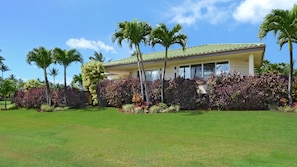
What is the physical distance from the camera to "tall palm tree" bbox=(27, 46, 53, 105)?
80.6 ft

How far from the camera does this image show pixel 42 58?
24656 mm

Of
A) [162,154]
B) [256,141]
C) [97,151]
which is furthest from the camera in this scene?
[256,141]

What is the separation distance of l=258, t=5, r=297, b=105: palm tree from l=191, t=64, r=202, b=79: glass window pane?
642 centimetres

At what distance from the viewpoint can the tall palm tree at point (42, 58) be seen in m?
24.6

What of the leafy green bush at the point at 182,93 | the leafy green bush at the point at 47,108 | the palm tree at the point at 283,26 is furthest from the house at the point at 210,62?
the leafy green bush at the point at 47,108

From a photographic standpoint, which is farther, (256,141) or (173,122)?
(173,122)

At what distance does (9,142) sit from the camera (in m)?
9.93

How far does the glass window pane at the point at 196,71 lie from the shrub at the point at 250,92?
4.54 m

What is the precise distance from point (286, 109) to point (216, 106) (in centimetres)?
404

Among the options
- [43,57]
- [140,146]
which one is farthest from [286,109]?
[43,57]

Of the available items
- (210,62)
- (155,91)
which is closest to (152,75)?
(155,91)

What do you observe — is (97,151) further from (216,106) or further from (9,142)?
(216,106)

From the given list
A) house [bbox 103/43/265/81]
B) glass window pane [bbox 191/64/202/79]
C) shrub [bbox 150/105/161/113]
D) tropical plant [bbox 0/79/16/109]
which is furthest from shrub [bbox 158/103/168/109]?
tropical plant [bbox 0/79/16/109]

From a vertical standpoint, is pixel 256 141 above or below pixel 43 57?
below
